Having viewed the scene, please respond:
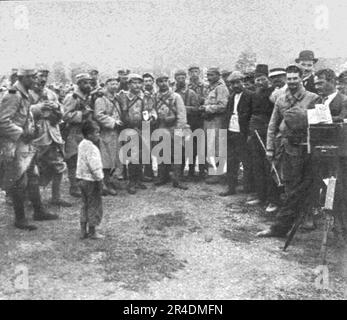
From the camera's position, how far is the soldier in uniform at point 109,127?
25.7ft

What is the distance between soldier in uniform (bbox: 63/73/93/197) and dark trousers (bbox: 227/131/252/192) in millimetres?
2784

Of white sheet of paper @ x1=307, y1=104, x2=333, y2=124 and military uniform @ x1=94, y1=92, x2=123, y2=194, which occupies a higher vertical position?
white sheet of paper @ x1=307, y1=104, x2=333, y2=124

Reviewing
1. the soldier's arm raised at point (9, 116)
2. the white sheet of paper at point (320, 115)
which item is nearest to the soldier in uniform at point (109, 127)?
the soldier's arm raised at point (9, 116)

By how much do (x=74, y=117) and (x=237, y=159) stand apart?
319cm

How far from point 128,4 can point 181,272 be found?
553 cm

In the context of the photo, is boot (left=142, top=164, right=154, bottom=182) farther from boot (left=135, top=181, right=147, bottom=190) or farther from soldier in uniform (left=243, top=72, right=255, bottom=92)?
soldier in uniform (left=243, top=72, right=255, bottom=92)

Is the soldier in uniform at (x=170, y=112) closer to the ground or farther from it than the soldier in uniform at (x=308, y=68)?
closer to the ground

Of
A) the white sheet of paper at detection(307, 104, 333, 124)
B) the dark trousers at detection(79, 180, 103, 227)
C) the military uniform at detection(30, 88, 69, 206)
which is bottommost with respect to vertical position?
the dark trousers at detection(79, 180, 103, 227)

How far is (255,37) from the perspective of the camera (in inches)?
415

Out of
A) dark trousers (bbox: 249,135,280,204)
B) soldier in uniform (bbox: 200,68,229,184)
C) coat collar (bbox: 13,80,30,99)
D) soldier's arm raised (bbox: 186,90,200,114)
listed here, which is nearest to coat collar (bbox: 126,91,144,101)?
soldier's arm raised (bbox: 186,90,200,114)

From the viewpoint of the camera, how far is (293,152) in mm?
5785

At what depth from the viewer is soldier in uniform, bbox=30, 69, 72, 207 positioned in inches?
272

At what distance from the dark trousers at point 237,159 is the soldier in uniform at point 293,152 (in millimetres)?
1998

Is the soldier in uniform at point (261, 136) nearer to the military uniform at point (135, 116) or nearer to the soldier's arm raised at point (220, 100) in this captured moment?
the soldier's arm raised at point (220, 100)
